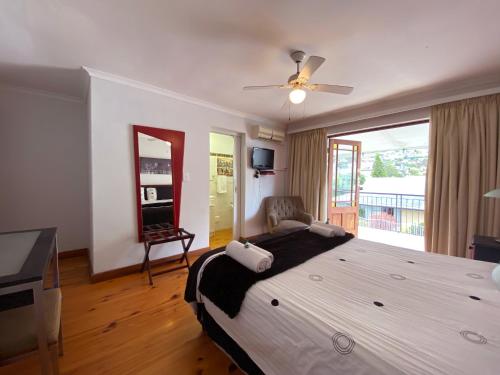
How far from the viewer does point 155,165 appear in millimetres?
2828

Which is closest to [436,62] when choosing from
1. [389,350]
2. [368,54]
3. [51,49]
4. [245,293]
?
[368,54]

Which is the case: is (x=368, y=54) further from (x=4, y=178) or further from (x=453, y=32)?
(x=4, y=178)

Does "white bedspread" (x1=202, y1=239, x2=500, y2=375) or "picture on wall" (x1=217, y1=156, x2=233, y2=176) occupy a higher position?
"picture on wall" (x1=217, y1=156, x2=233, y2=176)

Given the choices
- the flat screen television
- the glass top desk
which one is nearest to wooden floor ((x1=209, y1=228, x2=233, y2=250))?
the flat screen television

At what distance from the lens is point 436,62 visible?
211cm

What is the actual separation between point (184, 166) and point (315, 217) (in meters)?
2.56

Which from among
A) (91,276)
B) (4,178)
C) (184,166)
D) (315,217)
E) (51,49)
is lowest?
(91,276)

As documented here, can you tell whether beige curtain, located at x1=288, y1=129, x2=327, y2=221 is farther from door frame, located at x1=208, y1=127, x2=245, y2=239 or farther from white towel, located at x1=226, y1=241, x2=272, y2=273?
white towel, located at x1=226, y1=241, x2=272, y2=273

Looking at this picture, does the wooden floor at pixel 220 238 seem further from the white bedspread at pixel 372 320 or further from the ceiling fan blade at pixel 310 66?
the ceiling fan blade at pixel 310 66

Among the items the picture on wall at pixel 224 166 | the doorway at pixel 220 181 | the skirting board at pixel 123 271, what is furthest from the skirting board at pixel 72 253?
the picture on wall at pixel 224 166

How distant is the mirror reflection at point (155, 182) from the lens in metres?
2.74

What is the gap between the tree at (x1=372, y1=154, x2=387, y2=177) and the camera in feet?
21.3

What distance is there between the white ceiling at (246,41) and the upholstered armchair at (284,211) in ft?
7.12

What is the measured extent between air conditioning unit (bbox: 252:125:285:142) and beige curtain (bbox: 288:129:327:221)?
407 millimetres
